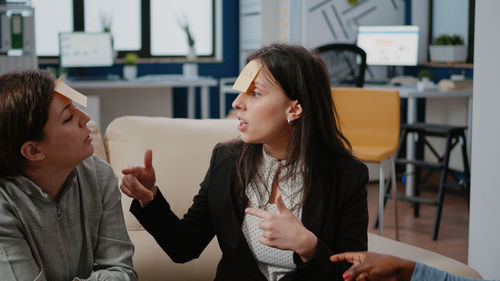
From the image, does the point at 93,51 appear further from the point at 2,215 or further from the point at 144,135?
the point at 2,215

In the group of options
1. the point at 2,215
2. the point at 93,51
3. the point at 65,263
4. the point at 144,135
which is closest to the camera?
the point at 2,215

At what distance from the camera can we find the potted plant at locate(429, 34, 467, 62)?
18.4ft

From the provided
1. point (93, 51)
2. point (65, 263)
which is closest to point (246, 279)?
point (65, 263)

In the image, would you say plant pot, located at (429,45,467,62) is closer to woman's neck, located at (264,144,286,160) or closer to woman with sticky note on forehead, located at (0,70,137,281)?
woman's neck, located at (264,144,286,160)

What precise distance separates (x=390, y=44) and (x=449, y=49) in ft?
1.61

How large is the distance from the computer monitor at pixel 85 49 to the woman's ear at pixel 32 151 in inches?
179

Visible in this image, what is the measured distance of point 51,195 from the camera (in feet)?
4.75

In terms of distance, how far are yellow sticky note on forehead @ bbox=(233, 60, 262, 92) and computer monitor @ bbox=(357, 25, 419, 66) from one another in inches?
169

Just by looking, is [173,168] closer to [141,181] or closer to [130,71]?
[141,181]

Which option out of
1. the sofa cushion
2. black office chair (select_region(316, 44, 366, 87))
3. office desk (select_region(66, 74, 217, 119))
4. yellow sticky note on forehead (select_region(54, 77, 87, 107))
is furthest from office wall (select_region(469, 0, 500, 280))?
office desk (select_region(66, 74, 217, 119))

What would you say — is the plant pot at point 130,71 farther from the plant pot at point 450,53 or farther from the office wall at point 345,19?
the plant pot at point 450,53

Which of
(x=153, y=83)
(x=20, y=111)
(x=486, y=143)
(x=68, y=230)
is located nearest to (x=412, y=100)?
(x=153, y=83)

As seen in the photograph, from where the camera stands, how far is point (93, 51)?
587cm

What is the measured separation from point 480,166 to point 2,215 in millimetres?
1688
